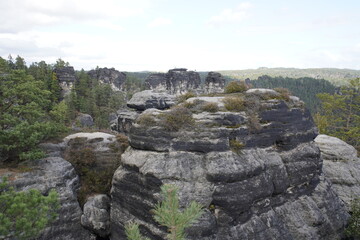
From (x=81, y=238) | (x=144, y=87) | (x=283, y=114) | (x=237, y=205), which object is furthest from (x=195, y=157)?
(x=144, y=87)

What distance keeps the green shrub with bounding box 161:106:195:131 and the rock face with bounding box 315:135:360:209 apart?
53.4ft

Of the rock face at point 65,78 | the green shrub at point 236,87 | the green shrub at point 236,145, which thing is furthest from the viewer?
the rock face at point 65,78

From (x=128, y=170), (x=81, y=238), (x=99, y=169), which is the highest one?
(x=128, y=170)

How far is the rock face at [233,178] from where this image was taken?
1412 cm

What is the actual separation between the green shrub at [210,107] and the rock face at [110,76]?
329 ft

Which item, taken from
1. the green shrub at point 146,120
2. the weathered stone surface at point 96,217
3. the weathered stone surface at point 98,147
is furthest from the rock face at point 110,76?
the green shrub at point 146,120

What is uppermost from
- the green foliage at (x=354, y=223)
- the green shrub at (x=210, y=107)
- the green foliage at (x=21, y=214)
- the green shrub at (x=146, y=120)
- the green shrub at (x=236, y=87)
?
the green shrub at (x=236, y=87)

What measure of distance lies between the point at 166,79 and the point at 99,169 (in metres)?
104

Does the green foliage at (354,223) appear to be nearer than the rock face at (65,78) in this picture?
Yes

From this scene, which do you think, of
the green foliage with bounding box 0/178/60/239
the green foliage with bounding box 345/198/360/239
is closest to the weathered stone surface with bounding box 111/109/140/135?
the green foliage with bounding box 0/178/60/239

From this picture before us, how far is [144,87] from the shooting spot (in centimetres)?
11894

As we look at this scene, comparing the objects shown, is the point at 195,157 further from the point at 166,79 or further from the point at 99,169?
the point at 166,79

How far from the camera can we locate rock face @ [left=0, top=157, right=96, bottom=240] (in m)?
15.8

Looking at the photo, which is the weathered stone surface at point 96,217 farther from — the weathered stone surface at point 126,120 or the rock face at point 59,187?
the weathered stone surface at point 126,120
